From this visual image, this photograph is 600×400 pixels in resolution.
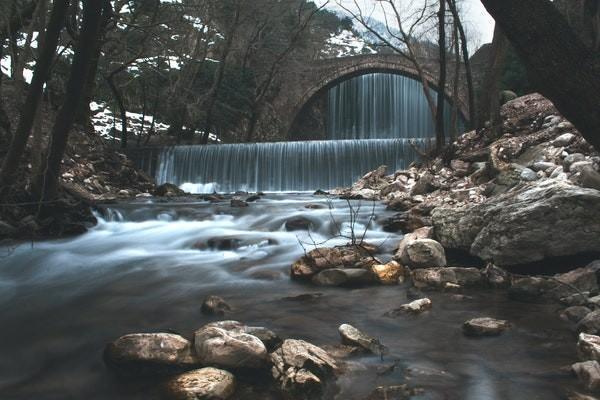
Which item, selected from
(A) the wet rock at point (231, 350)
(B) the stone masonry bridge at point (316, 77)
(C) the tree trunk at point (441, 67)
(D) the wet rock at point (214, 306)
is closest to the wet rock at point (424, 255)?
(D) the wet rock at point (214, 306)

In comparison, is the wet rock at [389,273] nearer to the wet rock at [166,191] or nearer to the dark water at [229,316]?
the dark water at [229,316]

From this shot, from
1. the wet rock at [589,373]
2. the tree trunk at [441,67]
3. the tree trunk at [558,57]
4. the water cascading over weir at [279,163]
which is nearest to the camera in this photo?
the wet rock at [589,373]

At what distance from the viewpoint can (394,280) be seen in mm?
4918

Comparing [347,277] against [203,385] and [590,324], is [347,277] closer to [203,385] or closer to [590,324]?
[590,324]

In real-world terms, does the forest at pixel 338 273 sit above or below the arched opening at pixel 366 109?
below

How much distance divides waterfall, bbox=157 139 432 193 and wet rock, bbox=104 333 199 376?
51.8 ft

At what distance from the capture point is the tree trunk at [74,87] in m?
5.21

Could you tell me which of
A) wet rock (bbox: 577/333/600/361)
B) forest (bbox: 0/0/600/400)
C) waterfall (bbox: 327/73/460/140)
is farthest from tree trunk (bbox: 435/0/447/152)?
waterfall (bbox: 327/73/460/140)

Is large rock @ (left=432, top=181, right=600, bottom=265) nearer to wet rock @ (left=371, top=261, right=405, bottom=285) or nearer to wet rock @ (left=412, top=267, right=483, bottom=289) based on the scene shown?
wet rock @ (left=412, top=267, right=483, bottom=289)

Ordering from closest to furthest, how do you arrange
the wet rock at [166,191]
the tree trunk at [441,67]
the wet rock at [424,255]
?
1. the wet rock at [424,255]
2. the tree trunk at [441,67]
3. the wet rock at [166,191]

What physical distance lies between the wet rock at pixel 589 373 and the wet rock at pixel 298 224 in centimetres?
553

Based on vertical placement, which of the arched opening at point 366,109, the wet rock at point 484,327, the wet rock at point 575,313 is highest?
the arched opening at point 366,109

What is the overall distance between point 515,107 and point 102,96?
1932cm

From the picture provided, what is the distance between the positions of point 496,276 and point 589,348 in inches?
73.4
